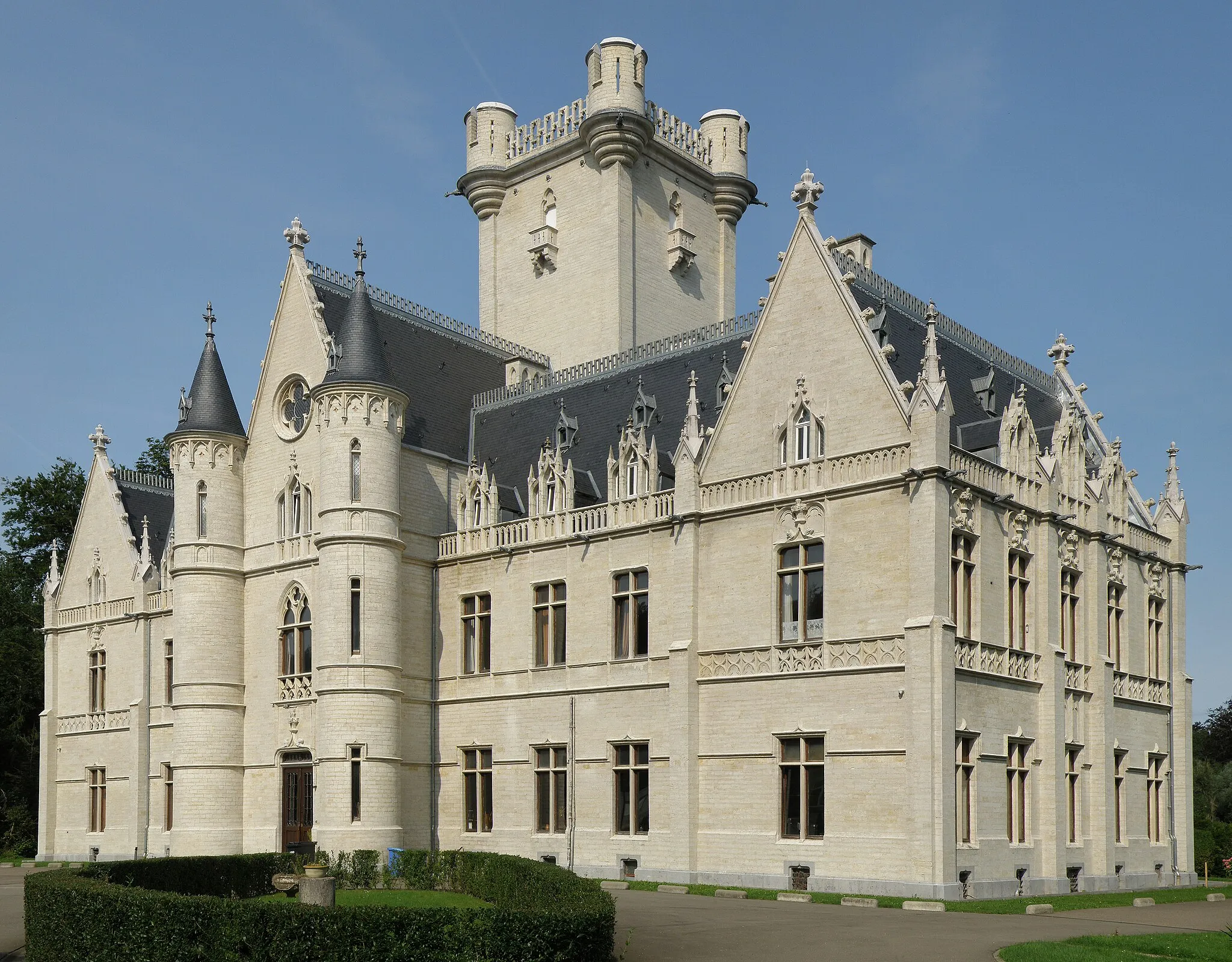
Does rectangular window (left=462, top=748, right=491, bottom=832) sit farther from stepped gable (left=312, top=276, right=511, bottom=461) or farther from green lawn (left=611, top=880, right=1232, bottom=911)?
stepped gable (left=312, top=276, right=511, bottom=461)

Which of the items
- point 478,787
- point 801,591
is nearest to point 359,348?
point 478,787

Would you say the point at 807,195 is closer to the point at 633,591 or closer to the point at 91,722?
the point at 633,591

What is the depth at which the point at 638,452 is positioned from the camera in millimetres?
37562

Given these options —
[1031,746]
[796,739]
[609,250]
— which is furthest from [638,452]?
[609,250]

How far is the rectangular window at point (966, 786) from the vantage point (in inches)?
1236

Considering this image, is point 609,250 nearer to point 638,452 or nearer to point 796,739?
point 638,452

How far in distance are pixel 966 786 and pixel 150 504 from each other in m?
35.1

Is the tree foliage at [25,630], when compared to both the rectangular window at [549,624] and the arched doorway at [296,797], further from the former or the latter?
the rectangular window at [549,624]

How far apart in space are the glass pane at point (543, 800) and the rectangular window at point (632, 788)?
2.69 meters

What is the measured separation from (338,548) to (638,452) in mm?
9437

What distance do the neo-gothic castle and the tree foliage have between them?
8.23 m

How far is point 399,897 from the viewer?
2914 centimetres

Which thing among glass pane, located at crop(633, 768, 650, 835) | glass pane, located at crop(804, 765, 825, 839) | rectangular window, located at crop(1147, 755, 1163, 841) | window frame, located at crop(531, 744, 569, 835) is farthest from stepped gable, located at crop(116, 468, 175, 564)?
rectangular window, located at crop(1147, 755, 1163, 841)

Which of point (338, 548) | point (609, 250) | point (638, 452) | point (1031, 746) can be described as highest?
point (609, 250)
